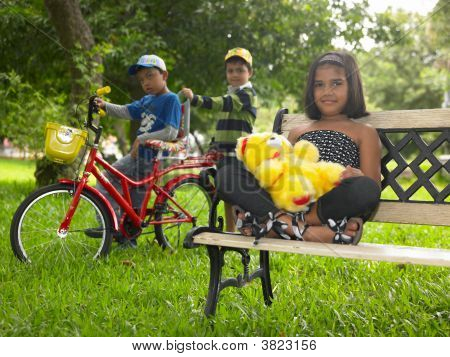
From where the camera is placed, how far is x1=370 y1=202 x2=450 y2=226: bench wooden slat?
243 centimetres

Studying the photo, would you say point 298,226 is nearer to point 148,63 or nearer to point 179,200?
point 179,200

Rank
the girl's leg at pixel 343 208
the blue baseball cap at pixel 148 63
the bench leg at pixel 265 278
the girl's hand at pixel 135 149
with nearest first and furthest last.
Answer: the girl's leg at pixel 343 208 → the bench leg at pixel 265 278 → the blue baseball cap at pixel 148 63 → the girl's hand at pixel 135 149

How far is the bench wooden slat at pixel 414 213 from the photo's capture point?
243cm

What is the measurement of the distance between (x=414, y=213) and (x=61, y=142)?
7.14 feet

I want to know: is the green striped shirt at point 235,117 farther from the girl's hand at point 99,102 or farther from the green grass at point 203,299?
the green grass at point 203,299

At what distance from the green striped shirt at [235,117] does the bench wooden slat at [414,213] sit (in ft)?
5.49

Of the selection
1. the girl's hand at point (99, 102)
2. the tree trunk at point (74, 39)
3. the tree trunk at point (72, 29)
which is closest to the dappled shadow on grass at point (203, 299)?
the girl's hand at point (99, 102)

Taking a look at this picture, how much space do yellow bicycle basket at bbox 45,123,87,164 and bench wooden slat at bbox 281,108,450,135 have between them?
1.81 m

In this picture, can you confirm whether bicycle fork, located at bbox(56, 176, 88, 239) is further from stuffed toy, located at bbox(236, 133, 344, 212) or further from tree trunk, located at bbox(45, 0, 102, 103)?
tree trunk, located at bbox(45, 0, 102, 103)

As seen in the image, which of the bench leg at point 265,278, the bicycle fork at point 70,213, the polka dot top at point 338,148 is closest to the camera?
the polka dot top at point 338,148

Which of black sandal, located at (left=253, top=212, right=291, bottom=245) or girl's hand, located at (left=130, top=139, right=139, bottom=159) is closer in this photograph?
black sandal, located at (left=253, top=212, right=291, bottom=245)

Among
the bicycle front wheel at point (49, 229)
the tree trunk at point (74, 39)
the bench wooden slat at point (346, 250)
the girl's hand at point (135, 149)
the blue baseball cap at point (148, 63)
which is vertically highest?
the tree trunk at point (74, 39)

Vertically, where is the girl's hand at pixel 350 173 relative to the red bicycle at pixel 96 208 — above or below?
above

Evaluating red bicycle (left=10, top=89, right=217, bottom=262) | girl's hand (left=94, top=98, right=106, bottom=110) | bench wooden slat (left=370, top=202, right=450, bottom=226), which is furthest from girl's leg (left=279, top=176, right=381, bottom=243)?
girl's hand (left=94, top=98, right=106, bottom=110)
